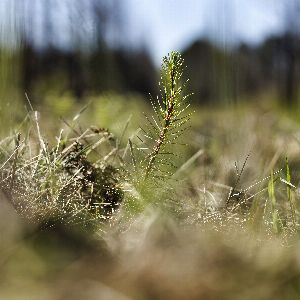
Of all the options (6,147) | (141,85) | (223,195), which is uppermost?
(6,147)

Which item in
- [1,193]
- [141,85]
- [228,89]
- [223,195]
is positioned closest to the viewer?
[1,193]

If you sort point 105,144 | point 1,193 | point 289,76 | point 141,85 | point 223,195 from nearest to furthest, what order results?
point 1,193
point 223,195
point 105,144
point 289,76
point 141,85

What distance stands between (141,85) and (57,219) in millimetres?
15772

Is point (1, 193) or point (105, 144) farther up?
point (1, 193)

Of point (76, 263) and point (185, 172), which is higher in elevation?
point (76, 263)

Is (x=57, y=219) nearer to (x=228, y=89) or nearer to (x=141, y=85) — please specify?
(x=228, y=89)

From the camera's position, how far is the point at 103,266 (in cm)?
58

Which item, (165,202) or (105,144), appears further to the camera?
(105,144)

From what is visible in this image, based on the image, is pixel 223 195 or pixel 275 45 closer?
pixel 223 195

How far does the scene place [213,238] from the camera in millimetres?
617

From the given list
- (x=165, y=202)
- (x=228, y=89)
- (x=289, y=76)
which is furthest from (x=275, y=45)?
Answer: (x=165, y=202)

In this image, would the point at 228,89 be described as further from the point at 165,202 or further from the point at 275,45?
the point at 275,45

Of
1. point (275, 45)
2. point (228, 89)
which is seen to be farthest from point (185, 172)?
point (275, 45)

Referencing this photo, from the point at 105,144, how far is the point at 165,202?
0.52 m
